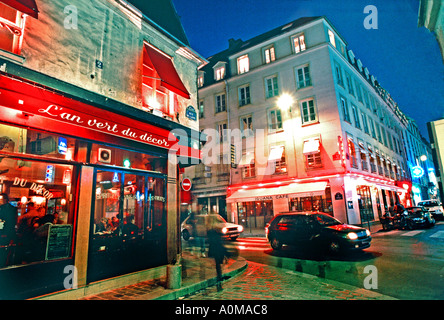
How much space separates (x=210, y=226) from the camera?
596 inches

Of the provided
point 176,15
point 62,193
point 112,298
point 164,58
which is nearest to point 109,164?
point 62,193

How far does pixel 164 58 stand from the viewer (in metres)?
9.04

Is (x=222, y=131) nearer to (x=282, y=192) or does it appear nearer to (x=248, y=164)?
(x=248, y=164)

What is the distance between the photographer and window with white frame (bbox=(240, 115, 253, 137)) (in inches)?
961

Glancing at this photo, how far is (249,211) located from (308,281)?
17.6m

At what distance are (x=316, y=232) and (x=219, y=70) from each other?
22719mm

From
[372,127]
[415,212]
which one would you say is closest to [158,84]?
[415,212]

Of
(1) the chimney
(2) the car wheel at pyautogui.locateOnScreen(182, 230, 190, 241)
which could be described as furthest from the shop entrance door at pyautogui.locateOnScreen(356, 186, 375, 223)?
(1) the chimney

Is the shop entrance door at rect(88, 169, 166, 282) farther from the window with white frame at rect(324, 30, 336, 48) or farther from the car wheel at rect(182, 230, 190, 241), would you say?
the window with white frame at rect(324, 30, 336, 48)

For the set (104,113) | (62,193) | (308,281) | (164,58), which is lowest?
(308,281)

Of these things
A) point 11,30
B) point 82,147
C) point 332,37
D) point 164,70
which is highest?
point 332,37

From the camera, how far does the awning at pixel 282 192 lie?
735 inches
